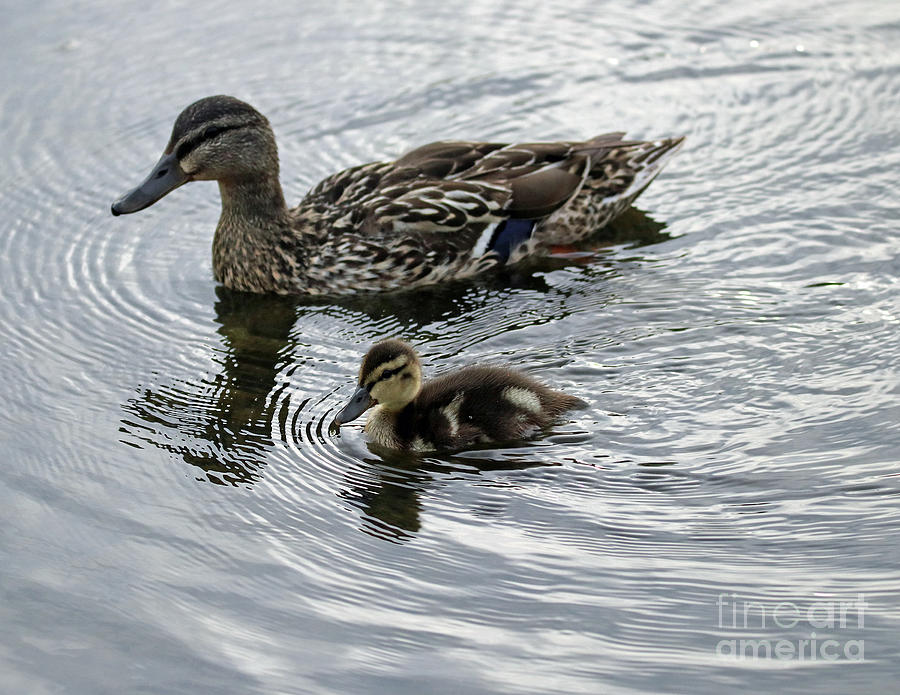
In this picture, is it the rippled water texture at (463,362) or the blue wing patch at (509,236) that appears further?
the blue wing patch at (509,236)

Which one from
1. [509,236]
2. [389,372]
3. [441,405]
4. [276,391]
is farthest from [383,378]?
[509,236]

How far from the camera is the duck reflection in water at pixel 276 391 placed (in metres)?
4.73

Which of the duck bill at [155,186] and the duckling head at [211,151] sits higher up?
the duckling head at [211,151]

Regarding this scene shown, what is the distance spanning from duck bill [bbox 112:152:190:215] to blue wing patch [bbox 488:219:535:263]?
1521 mm

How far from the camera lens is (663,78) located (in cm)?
779

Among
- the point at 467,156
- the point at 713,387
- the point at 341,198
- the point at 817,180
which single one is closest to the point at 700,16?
the point at 817,180

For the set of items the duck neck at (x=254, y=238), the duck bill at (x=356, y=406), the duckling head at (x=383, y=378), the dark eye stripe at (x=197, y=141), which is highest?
the dark eye stripe at (x=197, y=141)

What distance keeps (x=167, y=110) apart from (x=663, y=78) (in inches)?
114

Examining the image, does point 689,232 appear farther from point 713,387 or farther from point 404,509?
point 404,509

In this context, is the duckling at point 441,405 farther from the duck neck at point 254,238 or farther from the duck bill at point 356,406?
the duck neck at point 254,238

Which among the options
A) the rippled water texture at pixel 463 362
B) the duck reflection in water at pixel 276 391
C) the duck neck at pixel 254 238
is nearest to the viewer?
the rippled water texture at pixel 463 362

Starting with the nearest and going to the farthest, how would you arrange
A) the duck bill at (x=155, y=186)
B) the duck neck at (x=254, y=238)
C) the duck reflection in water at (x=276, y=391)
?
the duck reflection in water at (x=276, y=391) < the duck bill at (x=155, y=186) < the duck neck at (x=254, y=238)

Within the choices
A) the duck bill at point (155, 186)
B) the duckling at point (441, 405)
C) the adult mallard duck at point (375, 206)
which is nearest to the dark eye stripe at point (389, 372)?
the duckling at point (441, 405)

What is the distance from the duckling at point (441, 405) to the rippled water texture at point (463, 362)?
93 millimetres
